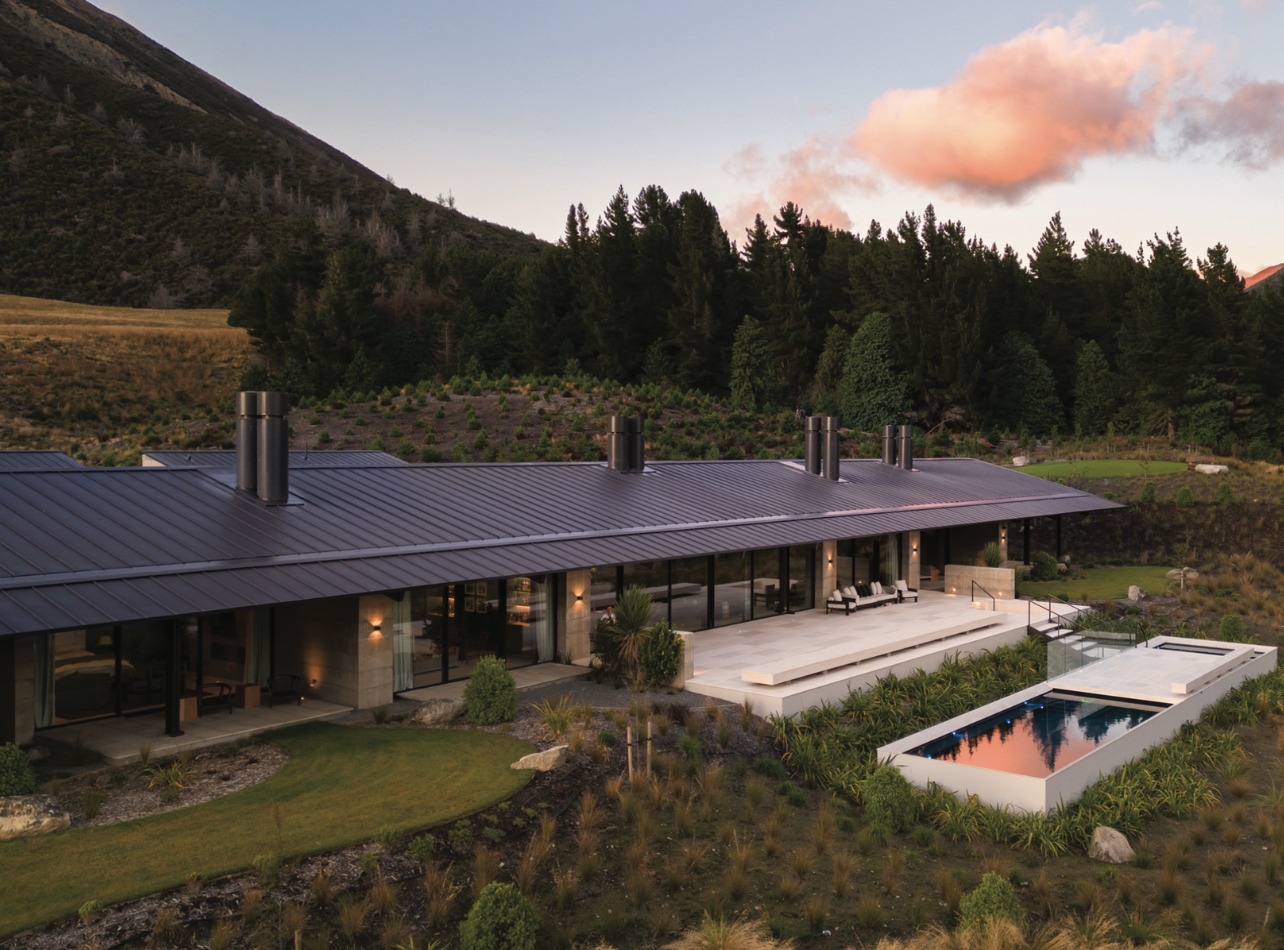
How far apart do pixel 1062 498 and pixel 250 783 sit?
31.5m

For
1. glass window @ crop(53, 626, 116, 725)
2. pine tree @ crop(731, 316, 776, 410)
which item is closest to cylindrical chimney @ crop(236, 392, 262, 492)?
glass window @ crop(53, 626, 116, 725)

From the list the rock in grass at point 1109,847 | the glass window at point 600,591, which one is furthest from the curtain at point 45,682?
the rock in grass at point 1109,847

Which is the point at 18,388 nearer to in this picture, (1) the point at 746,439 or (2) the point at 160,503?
(1) the point at 746,439

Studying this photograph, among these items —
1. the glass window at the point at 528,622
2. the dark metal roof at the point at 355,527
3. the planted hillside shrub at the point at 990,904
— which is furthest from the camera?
the glass window at the point at 528,622

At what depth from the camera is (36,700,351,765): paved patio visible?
1341 centimetres

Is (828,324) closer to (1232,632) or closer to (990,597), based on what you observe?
(990,597)

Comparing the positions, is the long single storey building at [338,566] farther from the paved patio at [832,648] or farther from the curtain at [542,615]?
the paved patio at [832,648]

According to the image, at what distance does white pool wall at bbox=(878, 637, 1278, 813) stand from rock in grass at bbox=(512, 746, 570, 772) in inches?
222

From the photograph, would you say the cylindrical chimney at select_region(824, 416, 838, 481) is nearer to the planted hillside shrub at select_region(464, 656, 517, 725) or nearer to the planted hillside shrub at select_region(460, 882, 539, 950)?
the planted hillside shrub at select_region(464, 656, 517, 725)

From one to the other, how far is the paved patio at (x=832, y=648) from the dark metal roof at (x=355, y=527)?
2234 millimetres

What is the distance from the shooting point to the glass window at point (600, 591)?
20.3 meters

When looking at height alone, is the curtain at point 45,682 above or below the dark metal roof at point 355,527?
below

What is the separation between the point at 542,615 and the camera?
19.7m

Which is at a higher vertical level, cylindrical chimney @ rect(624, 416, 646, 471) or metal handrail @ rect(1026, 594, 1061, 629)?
cylindrical chimney @ rect(624, 416, 646, 471)
